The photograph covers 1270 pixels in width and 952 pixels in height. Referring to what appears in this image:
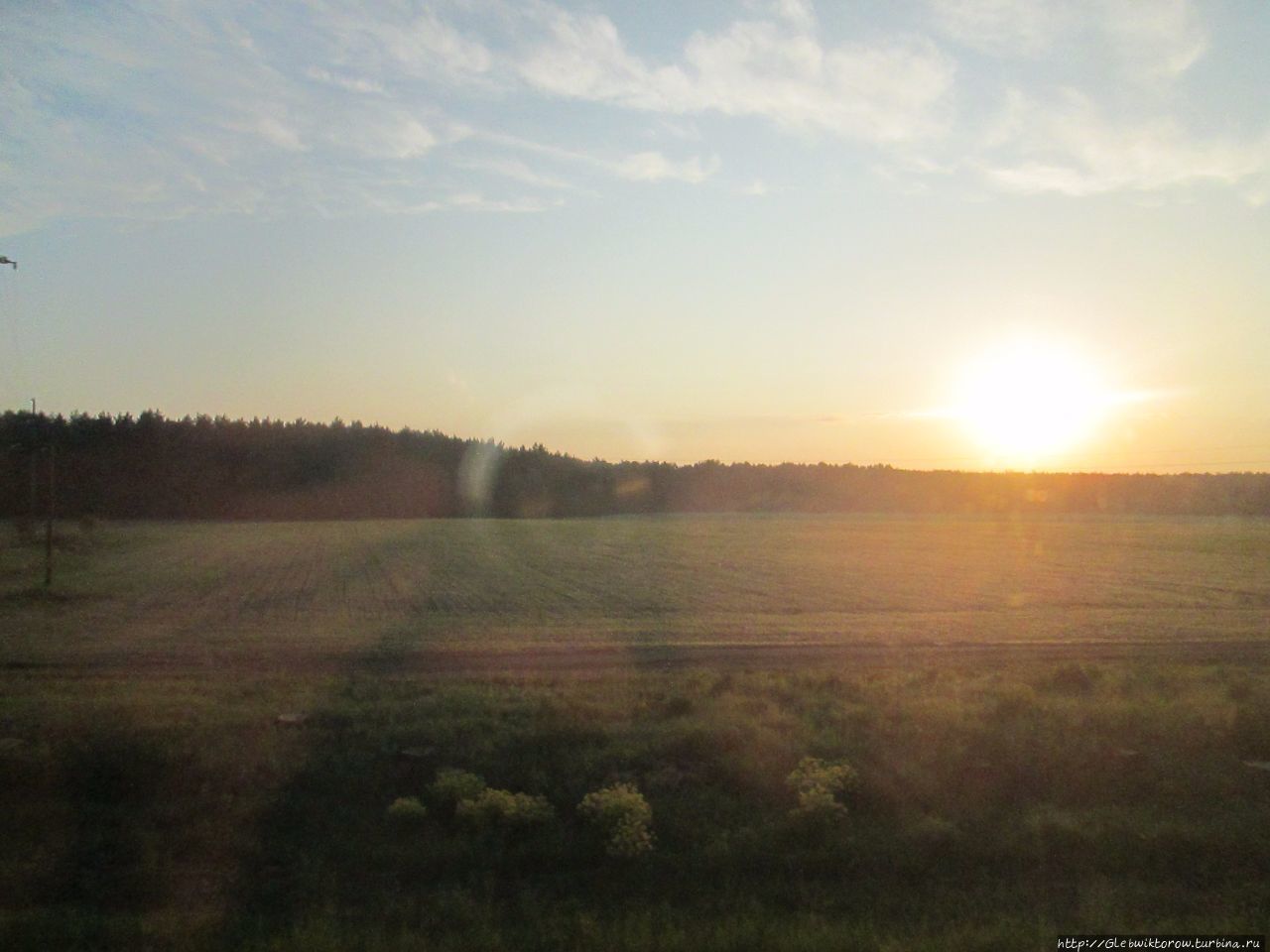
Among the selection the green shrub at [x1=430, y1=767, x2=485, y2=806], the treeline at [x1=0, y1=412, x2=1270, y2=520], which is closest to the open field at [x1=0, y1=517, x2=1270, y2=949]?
the green shrub at [x1=430, y1=767, x2=485, y2=806]

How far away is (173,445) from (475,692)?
290ft

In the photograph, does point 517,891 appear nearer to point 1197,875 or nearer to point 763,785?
point 763,785

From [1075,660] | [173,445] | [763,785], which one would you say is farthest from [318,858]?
[173,445]

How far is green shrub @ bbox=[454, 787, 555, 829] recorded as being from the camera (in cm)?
1031

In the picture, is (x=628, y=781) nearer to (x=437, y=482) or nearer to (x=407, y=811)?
(x=407, y=811)

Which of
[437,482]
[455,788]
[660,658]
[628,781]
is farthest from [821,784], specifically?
[437,482]

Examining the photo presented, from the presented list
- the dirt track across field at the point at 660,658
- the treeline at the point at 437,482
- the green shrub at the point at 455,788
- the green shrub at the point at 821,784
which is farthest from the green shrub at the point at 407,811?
the treeline at the point at 437,482

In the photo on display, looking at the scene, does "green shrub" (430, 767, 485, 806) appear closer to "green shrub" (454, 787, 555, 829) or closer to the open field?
the open field

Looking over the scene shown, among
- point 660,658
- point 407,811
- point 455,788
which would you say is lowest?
point 660,658

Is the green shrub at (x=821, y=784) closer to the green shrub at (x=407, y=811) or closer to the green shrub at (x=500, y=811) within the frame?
the green shrub at (x=500, y=811)

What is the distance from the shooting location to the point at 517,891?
925cm

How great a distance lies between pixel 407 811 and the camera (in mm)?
10484

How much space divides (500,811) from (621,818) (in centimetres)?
121

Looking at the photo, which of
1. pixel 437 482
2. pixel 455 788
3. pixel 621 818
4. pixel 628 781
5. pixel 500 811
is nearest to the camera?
pixel 621 818
